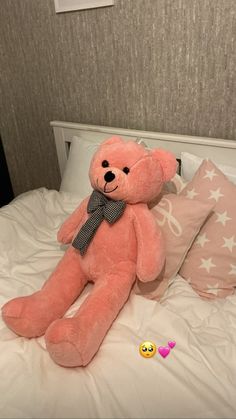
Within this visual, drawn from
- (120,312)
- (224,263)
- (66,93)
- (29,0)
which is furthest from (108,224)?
(29,0)

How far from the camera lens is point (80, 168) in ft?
5.09

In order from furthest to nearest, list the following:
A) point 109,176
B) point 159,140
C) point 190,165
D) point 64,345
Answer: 1. point 159,140
2. point 190,165
3. point 109,176
4. point 64,345

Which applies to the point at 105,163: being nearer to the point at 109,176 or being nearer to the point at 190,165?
the point at 109,176

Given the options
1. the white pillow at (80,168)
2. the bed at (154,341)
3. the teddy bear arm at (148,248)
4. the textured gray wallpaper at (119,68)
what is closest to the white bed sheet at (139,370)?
the bed at (154,341)

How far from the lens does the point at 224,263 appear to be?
1.05 m

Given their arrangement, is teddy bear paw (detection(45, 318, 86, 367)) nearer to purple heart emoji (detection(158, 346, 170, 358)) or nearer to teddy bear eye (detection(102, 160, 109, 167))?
purple heart emoji (detection(158, 346, 170, 358))

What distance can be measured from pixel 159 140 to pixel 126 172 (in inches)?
21.1

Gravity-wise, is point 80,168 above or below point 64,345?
above

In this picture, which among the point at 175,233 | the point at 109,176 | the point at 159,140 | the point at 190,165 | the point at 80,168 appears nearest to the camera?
the point at 109,176

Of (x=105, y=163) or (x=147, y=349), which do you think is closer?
(x=147, y=349)

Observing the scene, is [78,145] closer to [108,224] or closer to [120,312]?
[108,224]

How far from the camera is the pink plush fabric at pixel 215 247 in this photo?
1048 millimetres

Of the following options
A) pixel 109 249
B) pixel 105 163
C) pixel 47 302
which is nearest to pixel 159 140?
pixel 105 163

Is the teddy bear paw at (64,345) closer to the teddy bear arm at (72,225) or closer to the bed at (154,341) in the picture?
the bed at (154,341)
